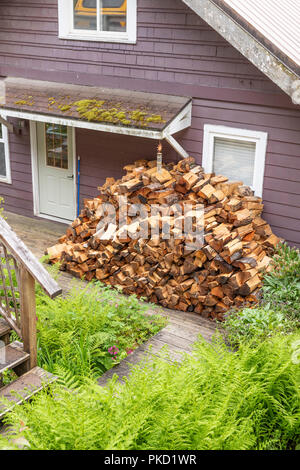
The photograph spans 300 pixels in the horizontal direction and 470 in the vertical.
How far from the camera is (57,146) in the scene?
375 inches

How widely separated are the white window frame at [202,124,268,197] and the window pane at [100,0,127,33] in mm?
2289

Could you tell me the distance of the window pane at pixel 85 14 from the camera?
8.41 metres

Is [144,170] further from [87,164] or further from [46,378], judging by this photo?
[46,378]

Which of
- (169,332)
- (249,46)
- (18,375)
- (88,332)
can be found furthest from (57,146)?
(18,375)

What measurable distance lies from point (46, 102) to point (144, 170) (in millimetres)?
2120

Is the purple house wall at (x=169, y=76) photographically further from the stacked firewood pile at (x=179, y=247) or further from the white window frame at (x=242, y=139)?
the stacked firewood pile at (x=179, y=247)

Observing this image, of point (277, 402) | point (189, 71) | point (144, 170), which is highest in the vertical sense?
point (189, 71)

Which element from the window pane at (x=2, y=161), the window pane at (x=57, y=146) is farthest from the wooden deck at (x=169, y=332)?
the window pane at (x=2, y=161)

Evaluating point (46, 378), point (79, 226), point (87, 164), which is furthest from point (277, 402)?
point (87, 164)

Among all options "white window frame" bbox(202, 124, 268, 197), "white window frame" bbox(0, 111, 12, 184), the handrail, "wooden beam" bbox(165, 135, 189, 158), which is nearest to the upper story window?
"white window frame" bbox(0, 111, 12, 184)

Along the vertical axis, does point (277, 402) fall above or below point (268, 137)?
below

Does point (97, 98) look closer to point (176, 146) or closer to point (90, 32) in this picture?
point (90, 32)

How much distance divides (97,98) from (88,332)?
4.24 meters

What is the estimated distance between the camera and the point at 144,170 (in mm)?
7773
